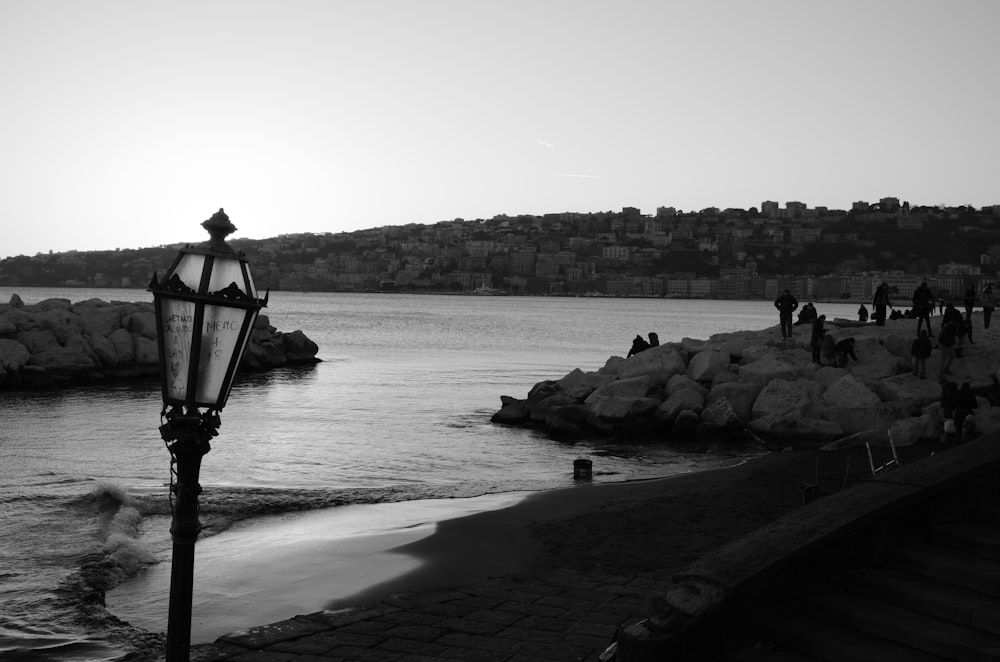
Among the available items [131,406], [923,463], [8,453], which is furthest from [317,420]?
[923,463]

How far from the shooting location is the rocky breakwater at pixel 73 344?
31938 millimetres

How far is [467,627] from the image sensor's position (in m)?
6.56

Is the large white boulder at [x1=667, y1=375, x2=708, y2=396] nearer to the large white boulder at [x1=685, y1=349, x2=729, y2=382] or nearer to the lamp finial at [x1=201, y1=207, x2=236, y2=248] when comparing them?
the large white boulder at [x1=685, y1=349, x2=729, y2=382]

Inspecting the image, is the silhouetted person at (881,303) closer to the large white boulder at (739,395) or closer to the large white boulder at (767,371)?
the large white boulder at (767,371)

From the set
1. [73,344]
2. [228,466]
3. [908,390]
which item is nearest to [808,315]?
[908,390]

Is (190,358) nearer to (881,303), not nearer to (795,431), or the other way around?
(795,431)

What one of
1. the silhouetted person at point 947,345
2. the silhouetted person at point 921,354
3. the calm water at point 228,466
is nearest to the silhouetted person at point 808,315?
the silhouetted person at point 947,345

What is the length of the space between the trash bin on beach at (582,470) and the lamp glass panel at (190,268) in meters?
11.9

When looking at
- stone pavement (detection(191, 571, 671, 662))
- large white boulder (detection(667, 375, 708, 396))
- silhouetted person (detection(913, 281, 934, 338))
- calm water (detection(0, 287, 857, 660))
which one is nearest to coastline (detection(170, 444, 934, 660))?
stone pavement (detection(191, 571, 671, 662))

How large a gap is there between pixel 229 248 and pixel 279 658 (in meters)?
3.05

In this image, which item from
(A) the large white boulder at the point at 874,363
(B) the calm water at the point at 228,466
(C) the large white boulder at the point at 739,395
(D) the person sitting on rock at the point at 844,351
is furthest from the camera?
(D) the person sitting on rock at the point at 844,351

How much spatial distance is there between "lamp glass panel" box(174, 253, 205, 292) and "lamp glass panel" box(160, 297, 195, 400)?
0.09 metres

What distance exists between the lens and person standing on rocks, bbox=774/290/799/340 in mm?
25828

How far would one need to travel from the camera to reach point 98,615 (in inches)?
319
